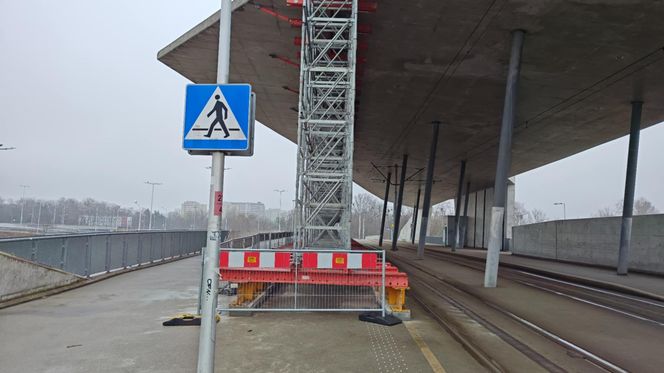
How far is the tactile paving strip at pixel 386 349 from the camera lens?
5.46 m

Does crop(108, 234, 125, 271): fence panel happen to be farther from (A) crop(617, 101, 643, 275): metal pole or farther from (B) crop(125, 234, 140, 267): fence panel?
(A) crop(617, 101, 643, 275): metal pole

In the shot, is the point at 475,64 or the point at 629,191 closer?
the point at 475,64

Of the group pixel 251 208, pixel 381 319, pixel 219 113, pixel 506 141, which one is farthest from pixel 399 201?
pixel 251 208

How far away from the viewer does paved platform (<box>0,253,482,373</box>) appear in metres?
5.49

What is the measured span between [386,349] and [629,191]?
64.9 feet

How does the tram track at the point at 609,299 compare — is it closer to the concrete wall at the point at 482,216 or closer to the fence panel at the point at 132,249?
the fence panel at the point at 132,249

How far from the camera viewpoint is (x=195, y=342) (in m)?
6.54

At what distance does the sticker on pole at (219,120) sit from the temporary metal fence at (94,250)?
27.8ft

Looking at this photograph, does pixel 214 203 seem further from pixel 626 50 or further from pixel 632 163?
pixel 632 163

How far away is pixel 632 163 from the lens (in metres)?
20.7

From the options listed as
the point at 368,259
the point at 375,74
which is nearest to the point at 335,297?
the point at 368,259

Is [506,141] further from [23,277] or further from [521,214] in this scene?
[521,214]

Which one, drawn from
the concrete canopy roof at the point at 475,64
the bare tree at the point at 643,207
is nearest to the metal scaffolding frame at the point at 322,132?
the concrete canopy roof at the point at 475,64

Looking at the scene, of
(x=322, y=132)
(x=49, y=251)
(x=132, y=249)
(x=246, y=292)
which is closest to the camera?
(x=246, y=292)
